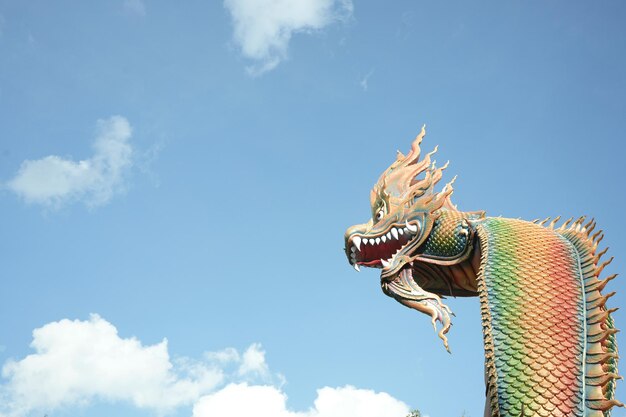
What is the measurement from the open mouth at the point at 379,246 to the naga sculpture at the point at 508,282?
12 millimetres

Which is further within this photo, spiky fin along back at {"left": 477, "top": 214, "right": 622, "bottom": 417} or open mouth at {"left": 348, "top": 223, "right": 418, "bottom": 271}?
open mouth at {"left": 348, "top": 223, "right": 418, "bottom": 271}

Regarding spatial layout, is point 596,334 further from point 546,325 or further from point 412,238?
point 412,238

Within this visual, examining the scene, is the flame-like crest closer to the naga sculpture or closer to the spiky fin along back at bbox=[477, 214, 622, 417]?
the naga sculpture

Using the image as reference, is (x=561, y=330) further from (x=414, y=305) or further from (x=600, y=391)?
(x=414, y=305)

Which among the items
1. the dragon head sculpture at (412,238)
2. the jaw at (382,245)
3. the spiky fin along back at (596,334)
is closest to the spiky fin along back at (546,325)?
the spiky fin along back at (596,334)

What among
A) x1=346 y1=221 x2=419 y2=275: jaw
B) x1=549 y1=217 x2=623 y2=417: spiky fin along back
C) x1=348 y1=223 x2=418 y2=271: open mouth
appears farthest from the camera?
x1=348 y1=223 x2=418 y2=271: open mouth

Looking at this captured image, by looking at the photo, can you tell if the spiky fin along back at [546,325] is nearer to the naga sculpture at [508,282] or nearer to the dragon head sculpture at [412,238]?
the naga sculpture at [508,282]

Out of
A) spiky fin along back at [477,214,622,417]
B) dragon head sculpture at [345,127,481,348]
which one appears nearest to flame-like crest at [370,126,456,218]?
dragon head sculpture at [345,127,481,348]

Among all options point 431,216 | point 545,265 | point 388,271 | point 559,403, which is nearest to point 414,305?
point 388,271

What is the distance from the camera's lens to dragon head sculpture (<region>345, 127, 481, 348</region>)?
294 inches

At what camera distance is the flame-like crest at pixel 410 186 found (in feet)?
26.8

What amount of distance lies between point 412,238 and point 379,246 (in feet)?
1.47

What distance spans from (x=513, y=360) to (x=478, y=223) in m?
2.15

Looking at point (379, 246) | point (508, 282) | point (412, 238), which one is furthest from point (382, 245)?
point (508, 282)
